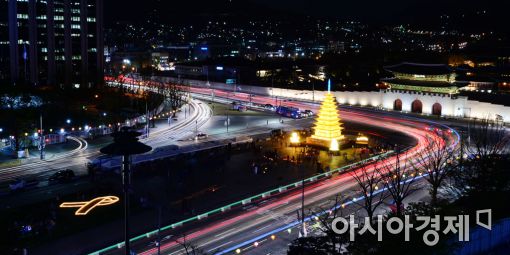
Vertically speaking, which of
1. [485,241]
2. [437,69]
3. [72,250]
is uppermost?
[437,69]

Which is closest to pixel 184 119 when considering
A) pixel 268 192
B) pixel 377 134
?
pixel 377 134

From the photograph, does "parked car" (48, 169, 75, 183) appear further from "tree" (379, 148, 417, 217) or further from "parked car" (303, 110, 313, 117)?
"parked car" (303, 110, 313, 117)

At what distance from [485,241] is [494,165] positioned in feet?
36.8

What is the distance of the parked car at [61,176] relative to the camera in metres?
40.3

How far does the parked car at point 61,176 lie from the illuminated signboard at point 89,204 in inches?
224

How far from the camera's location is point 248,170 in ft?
146

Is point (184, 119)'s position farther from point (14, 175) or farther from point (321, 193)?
point (321, 193)

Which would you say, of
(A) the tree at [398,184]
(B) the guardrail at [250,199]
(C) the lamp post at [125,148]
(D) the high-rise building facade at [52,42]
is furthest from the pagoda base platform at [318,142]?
(D) the high-rise building facade at [52,42]

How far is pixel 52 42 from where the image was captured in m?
107

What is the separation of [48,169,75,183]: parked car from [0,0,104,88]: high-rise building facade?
61.9 meters

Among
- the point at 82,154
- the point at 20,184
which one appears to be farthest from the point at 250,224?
the point at 82,154

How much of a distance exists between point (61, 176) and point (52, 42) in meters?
73.9

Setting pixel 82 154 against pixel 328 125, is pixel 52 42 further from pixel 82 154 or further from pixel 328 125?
pixel 328 125

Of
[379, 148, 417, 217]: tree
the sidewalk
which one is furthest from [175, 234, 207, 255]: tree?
the sidewalk
